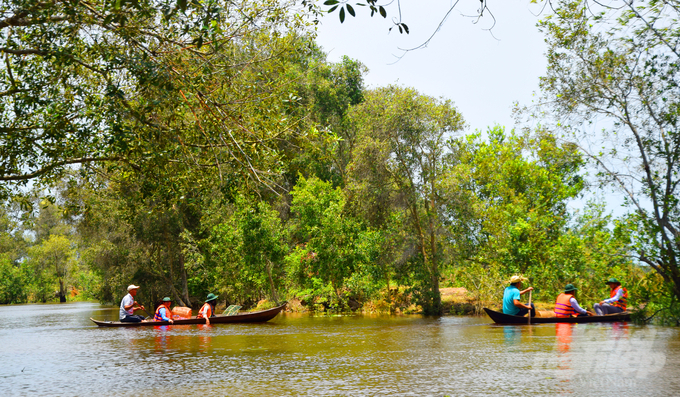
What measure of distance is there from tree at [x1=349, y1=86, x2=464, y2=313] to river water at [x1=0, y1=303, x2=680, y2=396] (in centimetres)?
963

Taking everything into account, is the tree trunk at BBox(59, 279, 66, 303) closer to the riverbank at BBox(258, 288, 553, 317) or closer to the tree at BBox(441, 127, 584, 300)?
the riverbank at BBox(258, 288, 553, 317)

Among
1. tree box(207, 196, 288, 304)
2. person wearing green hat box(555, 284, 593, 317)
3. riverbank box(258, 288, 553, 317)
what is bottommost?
riverbank box(258, 288, 553, 317)

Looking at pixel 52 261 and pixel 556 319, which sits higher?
pixel 52 261

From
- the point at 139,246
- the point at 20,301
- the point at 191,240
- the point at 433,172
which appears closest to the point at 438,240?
the point at 433,172

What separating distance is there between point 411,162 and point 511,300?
9.65 metres

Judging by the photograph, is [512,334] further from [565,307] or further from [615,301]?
[615,301]

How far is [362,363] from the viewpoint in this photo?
10.1m

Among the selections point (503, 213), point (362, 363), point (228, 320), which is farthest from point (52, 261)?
point (362, 363)

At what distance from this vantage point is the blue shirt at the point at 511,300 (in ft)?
57.1

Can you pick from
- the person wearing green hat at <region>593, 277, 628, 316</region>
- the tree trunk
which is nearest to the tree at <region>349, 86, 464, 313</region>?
the person wearing green hat at <region>593, 277, 628, 316</region>

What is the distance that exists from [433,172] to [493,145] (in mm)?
5083

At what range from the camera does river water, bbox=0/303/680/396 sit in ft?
24.8

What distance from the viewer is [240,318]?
2158 cm

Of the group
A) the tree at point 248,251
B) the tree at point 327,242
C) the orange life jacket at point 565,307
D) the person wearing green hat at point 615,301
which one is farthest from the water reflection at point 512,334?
the tree at point 248,251
